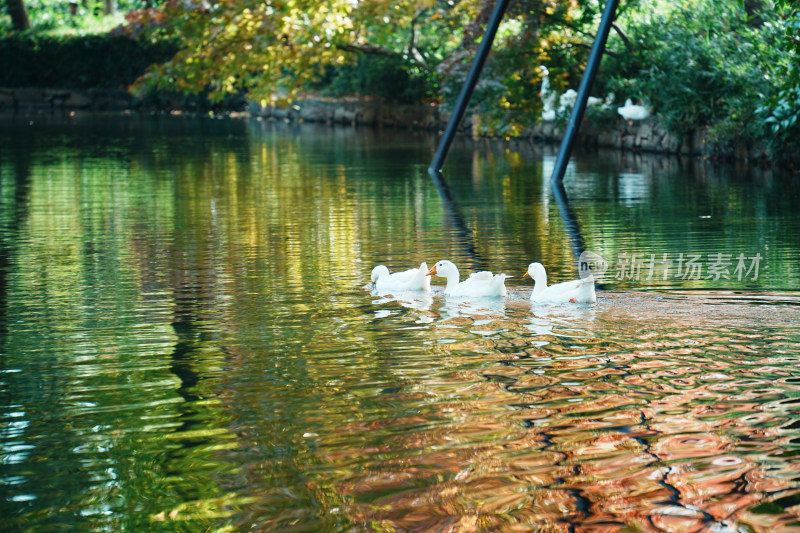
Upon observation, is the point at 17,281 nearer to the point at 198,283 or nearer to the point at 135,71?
the point at 198,283

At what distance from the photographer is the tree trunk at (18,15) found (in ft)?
158

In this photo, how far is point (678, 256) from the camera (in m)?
10.6

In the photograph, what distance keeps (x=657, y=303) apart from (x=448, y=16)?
1892 cm

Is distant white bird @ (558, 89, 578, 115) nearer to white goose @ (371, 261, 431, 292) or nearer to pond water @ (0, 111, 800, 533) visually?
pond water @ (0, 111, 800, 533)

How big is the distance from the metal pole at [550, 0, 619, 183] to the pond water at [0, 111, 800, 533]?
3515mm

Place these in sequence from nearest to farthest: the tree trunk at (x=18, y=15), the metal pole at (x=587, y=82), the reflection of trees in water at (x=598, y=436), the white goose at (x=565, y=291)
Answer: the reflection of trees in water at (x=598, y=436)
the white goose at (x=565, y=291)
the metal pole at (x=587, y=82)
the tree trunk at (x=18, y=15)

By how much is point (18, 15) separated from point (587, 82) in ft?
120

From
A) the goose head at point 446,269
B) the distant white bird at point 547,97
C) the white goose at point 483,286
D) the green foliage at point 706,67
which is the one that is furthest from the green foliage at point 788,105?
the white goose at point 483,286

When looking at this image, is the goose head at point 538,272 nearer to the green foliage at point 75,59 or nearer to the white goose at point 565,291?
the white goose at point 565,291

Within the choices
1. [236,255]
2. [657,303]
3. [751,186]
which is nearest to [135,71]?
[751,186]

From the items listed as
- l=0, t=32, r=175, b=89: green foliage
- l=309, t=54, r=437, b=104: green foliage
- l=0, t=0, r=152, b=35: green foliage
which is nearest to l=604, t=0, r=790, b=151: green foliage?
l=309, t=54, r=437, b=104: green foliage

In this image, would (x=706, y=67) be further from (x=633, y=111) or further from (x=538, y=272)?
(x=538, y=272)

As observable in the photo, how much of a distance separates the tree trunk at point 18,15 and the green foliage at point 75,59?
1.68 metres

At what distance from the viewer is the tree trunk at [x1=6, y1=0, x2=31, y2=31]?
4806 centimetres
